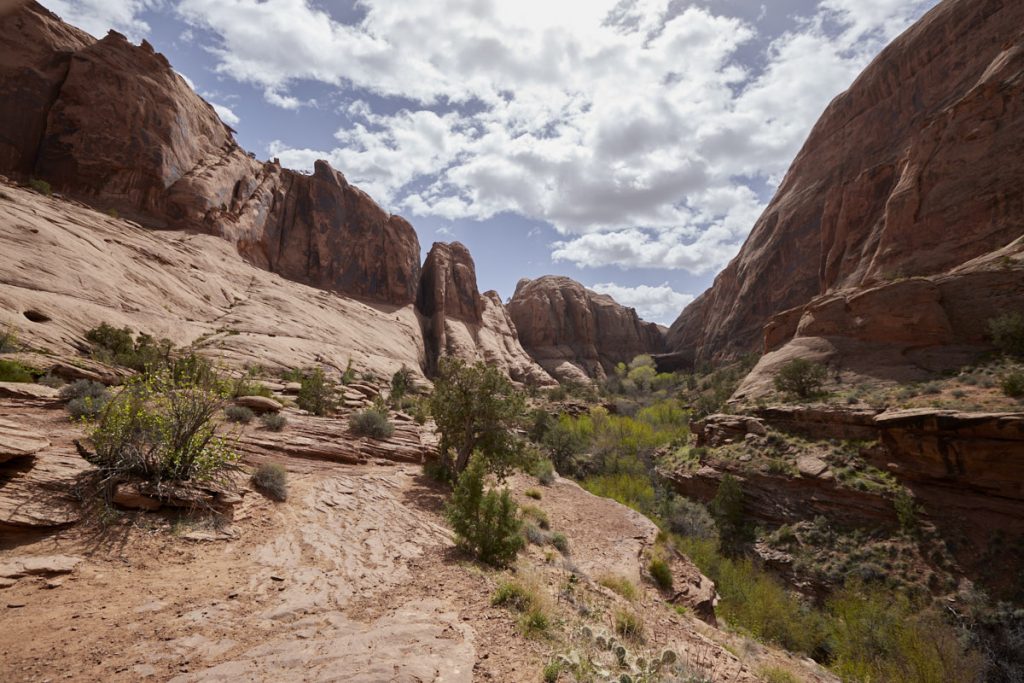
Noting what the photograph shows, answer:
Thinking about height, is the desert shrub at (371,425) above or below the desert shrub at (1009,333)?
below

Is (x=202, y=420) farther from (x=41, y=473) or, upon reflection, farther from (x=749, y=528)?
(x=749, y=528)

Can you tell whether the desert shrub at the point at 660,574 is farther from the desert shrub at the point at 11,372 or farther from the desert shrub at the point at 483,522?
the desert shrub at the point at 11,372

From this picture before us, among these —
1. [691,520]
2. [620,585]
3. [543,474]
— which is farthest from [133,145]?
[691,520]

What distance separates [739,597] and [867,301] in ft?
76.0

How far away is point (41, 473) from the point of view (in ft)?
18.2

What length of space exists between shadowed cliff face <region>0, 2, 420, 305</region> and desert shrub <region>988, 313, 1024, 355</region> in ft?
175

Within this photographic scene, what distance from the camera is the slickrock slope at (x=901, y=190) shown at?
29188mm

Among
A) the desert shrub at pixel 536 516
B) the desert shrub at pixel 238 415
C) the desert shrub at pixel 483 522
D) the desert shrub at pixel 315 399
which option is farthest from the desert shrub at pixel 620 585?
the desert shrub at pixel 315 399

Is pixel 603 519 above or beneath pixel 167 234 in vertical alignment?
beneath

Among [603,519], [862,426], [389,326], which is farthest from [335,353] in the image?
[862,426]

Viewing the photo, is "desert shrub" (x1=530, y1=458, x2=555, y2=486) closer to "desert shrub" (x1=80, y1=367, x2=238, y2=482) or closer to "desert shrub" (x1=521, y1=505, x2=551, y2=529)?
"desert shrub" (x1=521, y1=505, x2=551, y2=529)

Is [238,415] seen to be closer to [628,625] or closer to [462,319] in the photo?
[628,625]

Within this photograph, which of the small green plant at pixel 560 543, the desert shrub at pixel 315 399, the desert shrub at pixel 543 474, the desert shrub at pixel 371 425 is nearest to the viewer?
the small green plant at pixel 560 543

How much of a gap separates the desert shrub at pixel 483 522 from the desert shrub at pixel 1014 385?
2326cm
